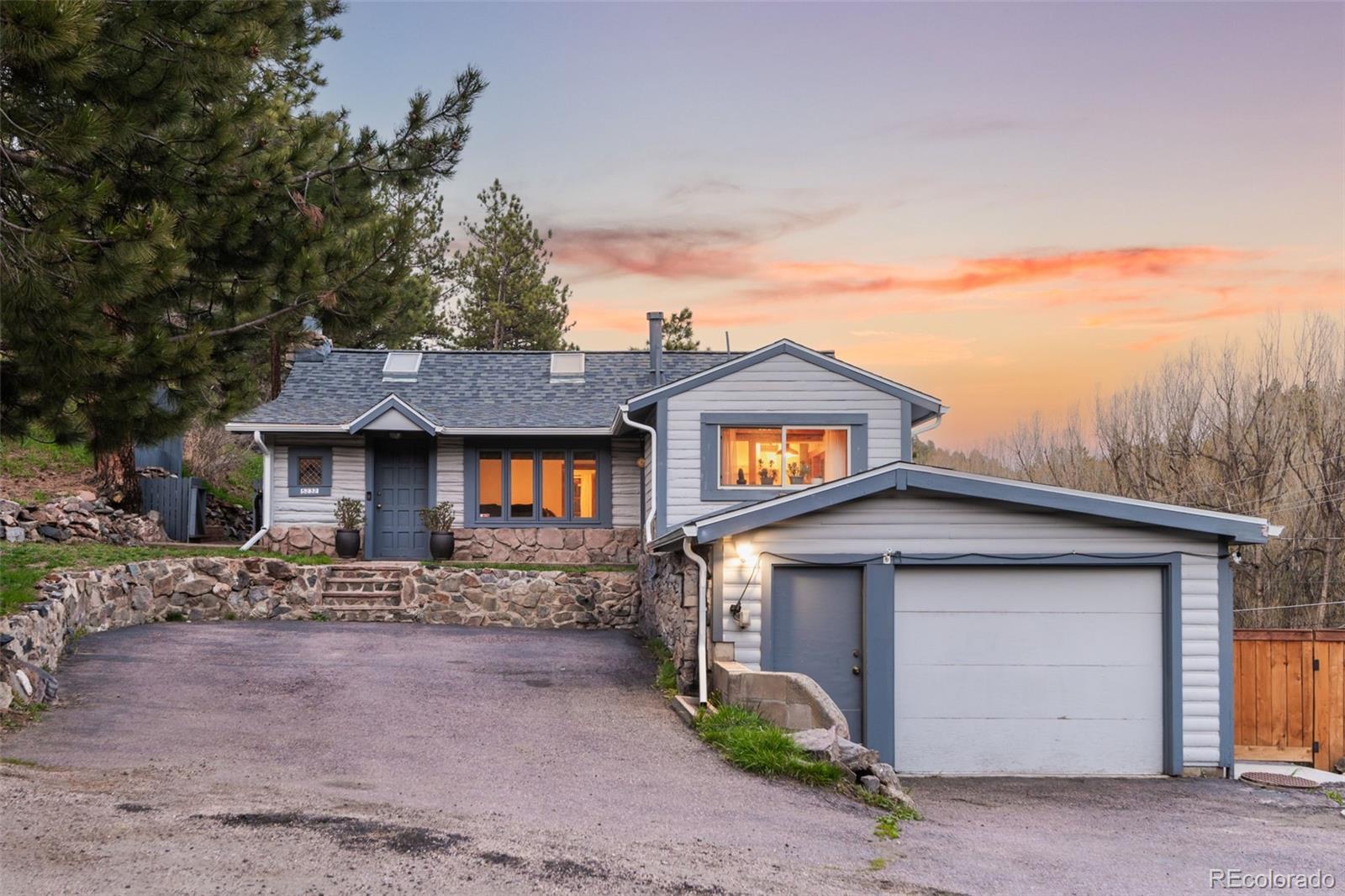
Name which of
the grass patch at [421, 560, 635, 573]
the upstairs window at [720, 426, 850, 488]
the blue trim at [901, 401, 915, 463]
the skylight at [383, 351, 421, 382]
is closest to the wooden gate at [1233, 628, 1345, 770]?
the blue trim at [901, 401, 915, 463]

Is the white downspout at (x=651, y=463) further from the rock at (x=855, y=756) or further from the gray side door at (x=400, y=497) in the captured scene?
the rock at (x=855, y=756)

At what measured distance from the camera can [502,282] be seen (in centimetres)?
3397

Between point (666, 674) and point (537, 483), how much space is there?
818 cm

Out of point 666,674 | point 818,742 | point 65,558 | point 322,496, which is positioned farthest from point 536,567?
point 818,742

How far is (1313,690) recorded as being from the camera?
11.0 metres

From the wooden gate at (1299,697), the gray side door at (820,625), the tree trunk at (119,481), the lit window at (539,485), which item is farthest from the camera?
the tree trunk at (119,481)

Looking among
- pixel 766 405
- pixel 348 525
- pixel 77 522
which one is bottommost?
pixel 348 525

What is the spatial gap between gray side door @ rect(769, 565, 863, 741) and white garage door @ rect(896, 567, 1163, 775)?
17.5 inches

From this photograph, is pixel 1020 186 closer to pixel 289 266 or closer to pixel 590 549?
pixel 590 549

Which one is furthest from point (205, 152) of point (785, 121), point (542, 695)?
point (785, 121)

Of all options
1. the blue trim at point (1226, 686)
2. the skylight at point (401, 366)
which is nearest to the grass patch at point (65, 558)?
the skylight at point (401, 366)

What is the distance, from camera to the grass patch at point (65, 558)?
10.7 m

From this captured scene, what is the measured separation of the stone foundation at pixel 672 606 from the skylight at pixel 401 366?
7.48 m

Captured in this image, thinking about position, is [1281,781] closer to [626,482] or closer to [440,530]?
[626,482]
